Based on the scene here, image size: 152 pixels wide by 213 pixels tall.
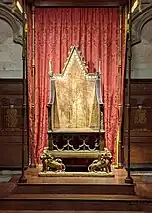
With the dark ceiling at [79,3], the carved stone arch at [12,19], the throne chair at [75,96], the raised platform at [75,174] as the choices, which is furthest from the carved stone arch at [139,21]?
the raised platform at [75,174]

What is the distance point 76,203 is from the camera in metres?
5.20

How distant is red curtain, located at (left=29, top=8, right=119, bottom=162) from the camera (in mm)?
7176

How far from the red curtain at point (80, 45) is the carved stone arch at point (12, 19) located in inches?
13.3

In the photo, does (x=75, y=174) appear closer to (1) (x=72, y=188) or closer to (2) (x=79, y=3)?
(1) (x=72, y=188)

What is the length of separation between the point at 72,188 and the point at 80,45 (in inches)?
98.5

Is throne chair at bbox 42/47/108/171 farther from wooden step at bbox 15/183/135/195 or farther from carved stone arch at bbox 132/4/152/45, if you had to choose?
wooden step at bbox 15/183/135/195

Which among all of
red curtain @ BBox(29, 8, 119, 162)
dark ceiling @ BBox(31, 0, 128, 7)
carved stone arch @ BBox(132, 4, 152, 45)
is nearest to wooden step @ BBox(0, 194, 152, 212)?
red curtain @ BBox(29, 8, 119, 162)

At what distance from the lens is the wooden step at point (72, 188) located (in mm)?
5508

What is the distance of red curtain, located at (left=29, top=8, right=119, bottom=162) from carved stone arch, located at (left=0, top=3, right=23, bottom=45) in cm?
34

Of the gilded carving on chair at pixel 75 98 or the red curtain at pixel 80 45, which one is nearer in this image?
the gilded carving on chair at pixel 75 98

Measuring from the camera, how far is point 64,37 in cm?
719

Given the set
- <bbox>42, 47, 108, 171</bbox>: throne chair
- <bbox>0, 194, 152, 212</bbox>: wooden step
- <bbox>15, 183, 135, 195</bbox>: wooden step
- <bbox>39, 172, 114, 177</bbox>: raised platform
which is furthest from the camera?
<bbox>42, 47, 108, 171</bbox>: throne chair

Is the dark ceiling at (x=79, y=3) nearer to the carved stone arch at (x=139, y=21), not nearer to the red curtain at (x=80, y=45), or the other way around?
the red curtain at (x=80, y=45)

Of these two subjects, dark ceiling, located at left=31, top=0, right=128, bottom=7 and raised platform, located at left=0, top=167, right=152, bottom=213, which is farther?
dark ceiling, located at left=31, top=0, right=128, bottom=7
